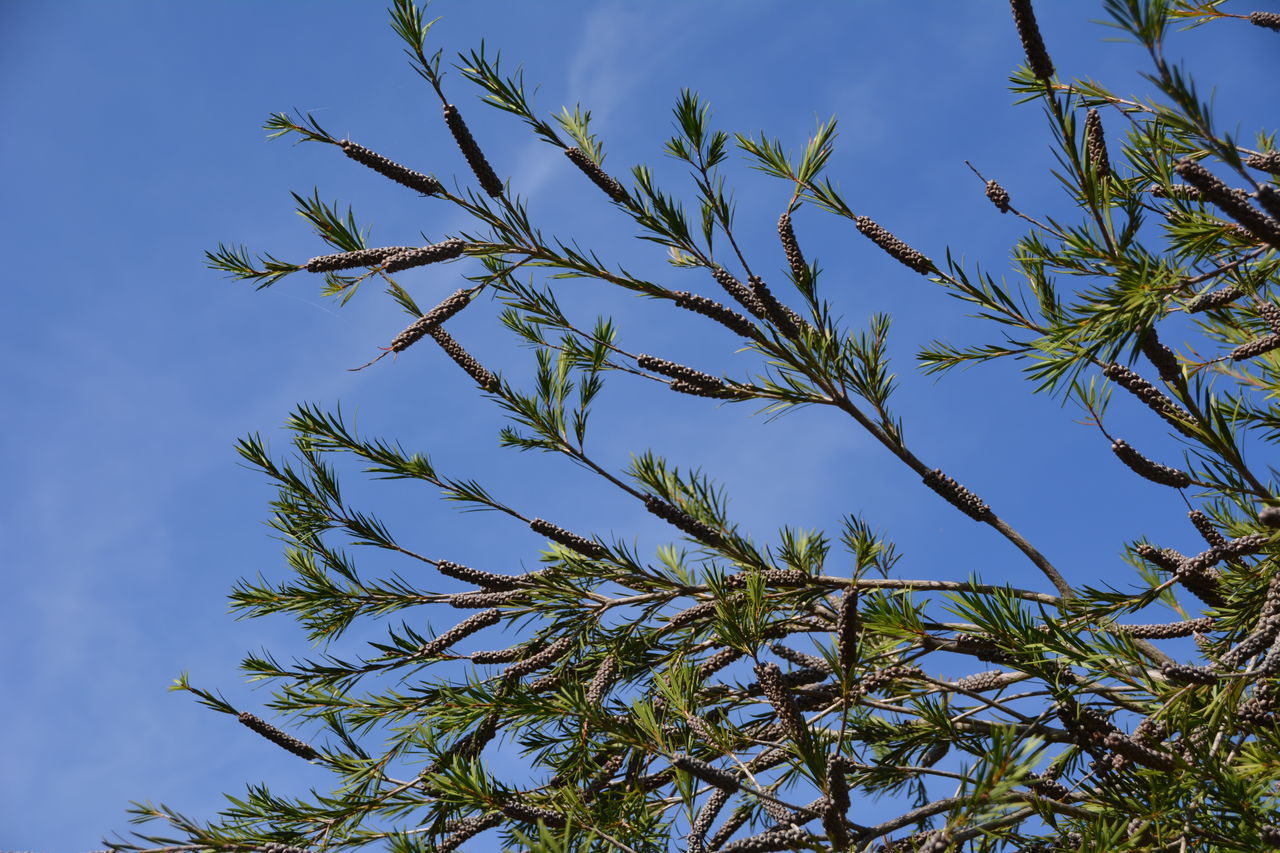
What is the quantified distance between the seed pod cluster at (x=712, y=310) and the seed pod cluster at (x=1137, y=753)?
0.77m

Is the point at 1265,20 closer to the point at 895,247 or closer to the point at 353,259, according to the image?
the point at 895,247

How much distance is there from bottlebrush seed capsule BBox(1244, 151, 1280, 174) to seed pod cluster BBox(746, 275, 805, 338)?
0.72 metres

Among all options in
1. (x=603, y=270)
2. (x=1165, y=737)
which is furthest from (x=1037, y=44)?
(x=1165, y=737)

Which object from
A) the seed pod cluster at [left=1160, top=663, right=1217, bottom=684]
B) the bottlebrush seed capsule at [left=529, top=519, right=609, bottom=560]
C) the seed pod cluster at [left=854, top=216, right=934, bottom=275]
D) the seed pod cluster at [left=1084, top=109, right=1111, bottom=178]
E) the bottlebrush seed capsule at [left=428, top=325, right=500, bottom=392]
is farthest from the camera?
the bottlebrush seed capsule at [left=428, top=325, right=500, bottom=392]

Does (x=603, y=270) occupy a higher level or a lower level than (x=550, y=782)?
higher

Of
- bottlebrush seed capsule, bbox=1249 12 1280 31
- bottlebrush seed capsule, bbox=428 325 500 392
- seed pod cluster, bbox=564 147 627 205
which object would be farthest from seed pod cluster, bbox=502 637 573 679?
bottlebrush seed capsule, bbox=1249 12 1280 31

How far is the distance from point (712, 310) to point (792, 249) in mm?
200

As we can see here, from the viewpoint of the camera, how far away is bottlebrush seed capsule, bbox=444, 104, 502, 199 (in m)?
1.54

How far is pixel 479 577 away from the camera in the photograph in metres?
1.83

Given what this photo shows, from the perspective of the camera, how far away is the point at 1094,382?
67.2 inches

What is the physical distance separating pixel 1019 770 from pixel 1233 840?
0.44 meters

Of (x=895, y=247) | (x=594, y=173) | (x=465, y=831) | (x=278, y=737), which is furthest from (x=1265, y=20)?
(x=278, y=737)

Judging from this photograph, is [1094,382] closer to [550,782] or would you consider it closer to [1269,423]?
[1269,423]

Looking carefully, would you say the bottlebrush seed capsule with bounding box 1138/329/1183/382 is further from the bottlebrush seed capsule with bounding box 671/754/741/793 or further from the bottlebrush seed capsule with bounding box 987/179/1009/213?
the bottlebrush seed capsule with bounding box 671/754/741/793
